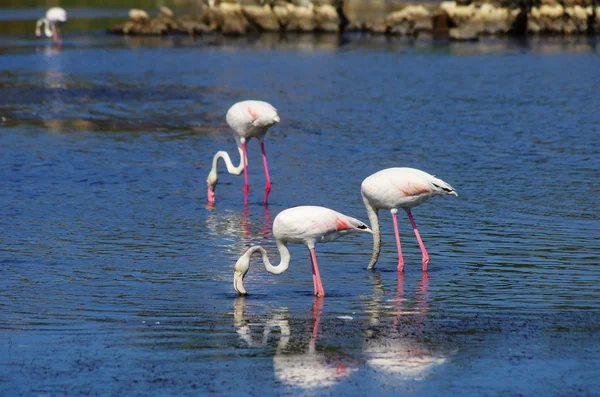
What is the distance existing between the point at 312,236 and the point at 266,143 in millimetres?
11383

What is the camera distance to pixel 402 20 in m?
54.7

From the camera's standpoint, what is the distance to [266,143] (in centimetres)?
2116

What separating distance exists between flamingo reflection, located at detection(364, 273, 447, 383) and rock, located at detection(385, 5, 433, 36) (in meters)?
45.6

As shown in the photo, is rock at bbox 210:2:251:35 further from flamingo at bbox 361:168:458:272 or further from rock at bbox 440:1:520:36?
flamingo at bbox 361:168:458:272

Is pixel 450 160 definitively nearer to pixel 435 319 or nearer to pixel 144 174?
pixel 144 174

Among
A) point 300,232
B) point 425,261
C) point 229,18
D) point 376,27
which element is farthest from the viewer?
point 229,18

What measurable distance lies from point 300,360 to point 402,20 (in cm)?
4817

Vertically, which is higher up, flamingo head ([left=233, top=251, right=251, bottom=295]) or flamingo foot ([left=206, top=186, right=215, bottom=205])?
flamingo head ([left=233, top=251, right=251, bottom=295])

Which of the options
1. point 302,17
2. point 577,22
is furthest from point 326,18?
point 577,22

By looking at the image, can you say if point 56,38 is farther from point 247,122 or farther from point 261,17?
point 247,122

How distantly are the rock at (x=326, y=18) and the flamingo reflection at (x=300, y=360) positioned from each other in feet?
162

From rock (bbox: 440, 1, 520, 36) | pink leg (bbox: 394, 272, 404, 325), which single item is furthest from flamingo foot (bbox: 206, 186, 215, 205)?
rock (bbox: 440, 1, 520, 36)

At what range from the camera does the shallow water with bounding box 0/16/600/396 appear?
7.85 metres

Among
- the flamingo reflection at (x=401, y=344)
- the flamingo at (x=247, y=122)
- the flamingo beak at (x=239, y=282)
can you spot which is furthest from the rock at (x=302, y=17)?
the flamingo beak at (x=239, y=282)
